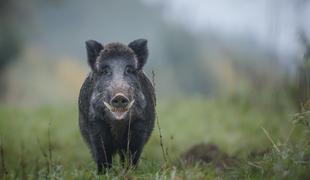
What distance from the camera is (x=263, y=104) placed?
54.6ft

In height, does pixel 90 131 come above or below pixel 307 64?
below

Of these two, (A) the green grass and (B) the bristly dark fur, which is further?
(B) the bristly dark fur

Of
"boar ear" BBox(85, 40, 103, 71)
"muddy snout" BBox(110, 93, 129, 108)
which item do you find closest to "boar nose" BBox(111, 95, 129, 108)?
"muddy snout" BBox(110, 93, 129, 108)

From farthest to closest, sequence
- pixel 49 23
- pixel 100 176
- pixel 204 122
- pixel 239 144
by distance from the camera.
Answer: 1. pixel 49 23
2. pixel 204 122
3. pixel 239 144
4. pixel 100 176

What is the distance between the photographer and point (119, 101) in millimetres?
6098

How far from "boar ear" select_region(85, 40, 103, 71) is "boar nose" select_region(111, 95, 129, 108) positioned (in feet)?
3.39

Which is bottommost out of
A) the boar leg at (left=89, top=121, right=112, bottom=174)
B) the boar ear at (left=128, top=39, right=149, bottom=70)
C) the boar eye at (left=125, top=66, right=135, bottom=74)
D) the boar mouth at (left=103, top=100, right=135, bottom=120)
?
the boar leg at (left=89, top=121, right=112, bottom=174)

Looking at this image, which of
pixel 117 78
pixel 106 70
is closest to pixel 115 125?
pixel 117 78

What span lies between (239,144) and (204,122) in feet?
10.4

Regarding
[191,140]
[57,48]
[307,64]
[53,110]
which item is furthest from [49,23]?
[307,64]

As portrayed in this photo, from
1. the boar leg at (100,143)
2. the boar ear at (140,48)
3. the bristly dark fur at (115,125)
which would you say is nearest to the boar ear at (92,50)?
the bristly dark fur at (115,125)

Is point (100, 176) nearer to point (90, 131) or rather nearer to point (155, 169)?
point (155, 169)

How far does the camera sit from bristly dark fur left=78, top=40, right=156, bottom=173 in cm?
668

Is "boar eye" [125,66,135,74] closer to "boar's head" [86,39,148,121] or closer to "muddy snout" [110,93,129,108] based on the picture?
"boar's head" [86,39,148,121]
